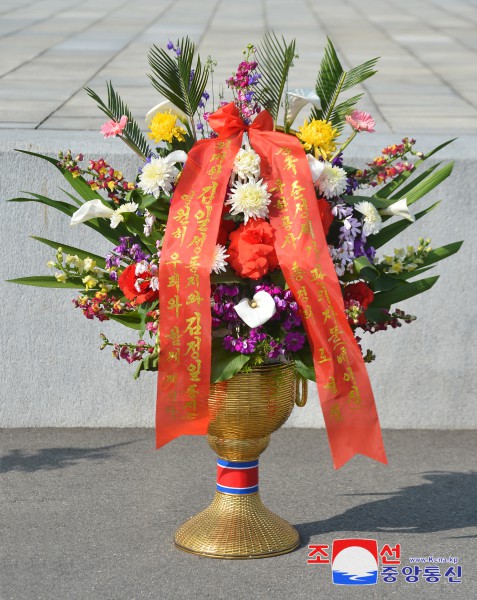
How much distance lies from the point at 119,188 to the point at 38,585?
4.97 ft

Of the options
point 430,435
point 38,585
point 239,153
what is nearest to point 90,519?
point 38,585

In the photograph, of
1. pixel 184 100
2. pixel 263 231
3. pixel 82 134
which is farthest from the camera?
pixel 82 134

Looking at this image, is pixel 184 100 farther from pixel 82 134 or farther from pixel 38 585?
pixel 82 134

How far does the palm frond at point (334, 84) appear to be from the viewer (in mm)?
4297

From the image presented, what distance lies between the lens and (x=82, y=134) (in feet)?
21.3

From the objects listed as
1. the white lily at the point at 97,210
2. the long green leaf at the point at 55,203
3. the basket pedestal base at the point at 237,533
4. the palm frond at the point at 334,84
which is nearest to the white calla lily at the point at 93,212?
the white lily at the point at 97,210

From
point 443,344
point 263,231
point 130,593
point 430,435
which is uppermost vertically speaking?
point 263,231

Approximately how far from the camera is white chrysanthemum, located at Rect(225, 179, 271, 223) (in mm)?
3936

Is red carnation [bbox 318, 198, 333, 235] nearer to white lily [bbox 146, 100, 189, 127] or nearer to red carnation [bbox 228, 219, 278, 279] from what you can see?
red carnation [bbox 228, 219, 278, 279]

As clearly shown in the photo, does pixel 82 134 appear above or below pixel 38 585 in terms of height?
above

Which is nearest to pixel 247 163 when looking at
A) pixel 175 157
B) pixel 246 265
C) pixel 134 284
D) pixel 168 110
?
pixel 175 157

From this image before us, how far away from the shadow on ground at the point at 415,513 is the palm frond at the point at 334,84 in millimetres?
1675

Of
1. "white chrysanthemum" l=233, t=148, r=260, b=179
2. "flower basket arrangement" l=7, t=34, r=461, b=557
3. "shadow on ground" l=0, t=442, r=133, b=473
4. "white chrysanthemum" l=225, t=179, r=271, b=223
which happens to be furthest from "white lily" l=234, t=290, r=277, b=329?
"shadow on ground" l=0, t=442, r=133, b=473

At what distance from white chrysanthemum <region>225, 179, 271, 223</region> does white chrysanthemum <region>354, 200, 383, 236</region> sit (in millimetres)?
374
